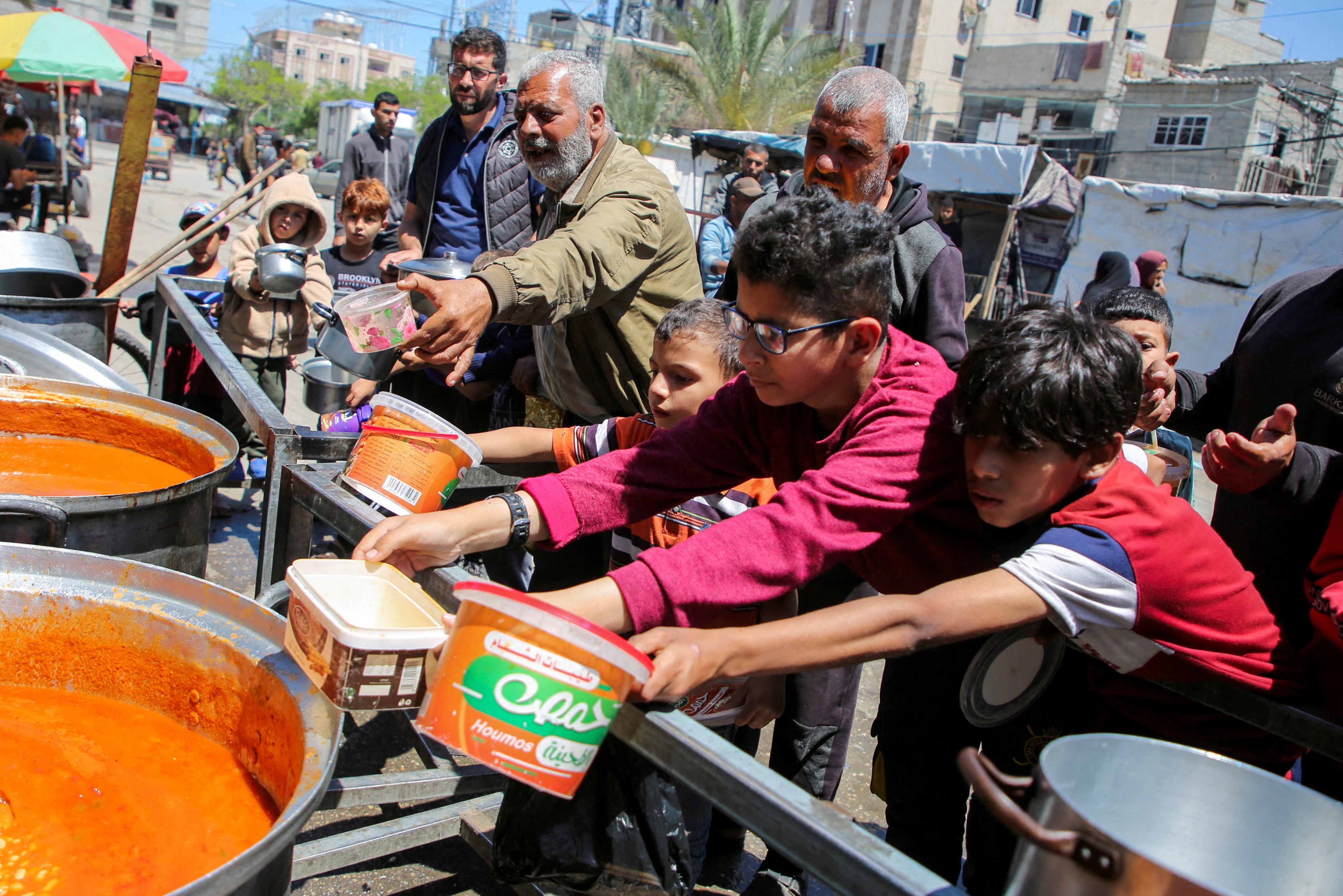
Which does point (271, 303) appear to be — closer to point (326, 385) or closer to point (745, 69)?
point (326, 385)

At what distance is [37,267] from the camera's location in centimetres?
368

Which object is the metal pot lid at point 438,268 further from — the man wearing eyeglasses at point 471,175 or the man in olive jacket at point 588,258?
the man wearing eyeglasses at point 471,175

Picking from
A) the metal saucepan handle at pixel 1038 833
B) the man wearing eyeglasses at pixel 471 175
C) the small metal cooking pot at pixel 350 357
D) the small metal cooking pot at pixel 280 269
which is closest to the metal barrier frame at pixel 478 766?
the metal saucepan handle at pixel 1038 833

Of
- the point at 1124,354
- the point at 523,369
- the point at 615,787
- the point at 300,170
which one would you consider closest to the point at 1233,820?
the point at 1124,354

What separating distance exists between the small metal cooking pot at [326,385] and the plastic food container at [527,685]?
10.8 feet

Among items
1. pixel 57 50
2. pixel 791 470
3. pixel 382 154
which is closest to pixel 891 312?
pixel 791 470

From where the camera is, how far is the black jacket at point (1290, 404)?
2252 mm

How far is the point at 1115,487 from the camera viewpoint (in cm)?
147

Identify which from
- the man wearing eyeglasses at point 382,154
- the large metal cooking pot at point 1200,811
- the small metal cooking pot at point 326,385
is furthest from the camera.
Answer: the man wearing eyeglasses at point 382,154

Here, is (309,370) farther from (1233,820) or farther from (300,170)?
(1233,820)

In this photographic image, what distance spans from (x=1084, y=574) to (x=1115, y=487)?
0.19 metres

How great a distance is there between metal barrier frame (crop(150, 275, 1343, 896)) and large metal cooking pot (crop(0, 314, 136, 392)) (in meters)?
0.31

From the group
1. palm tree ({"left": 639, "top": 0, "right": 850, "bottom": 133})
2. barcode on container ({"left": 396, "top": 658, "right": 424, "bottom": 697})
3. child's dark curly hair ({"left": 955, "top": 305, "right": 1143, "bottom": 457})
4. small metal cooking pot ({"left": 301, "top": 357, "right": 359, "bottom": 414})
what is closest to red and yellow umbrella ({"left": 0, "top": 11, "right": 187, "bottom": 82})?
small metal cooking pot ({"left": 301, "top": 357, "right": 359, "bottom": 414})

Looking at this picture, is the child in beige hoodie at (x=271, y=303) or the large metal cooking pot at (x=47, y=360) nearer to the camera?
the large metal cooking pot at (x=47, y=360)
